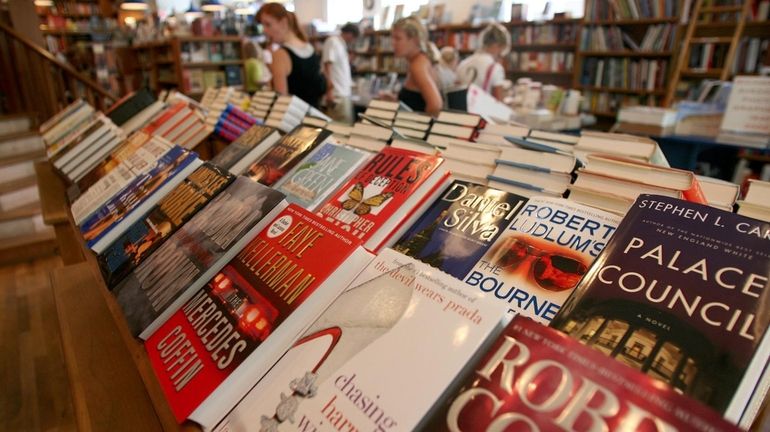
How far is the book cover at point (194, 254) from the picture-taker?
2.44 ft

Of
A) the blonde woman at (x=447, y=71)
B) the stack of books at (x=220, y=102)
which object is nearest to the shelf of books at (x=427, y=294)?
the stack of books at (x=220, y=102)

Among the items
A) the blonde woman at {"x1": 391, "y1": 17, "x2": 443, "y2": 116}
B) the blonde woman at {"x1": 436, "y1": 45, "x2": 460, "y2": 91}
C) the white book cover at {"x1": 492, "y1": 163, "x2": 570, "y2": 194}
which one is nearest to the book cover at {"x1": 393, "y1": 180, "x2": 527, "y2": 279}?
the white book cover at {"x1": 492, "y1": 163, "x2": 570, "y2": 194}

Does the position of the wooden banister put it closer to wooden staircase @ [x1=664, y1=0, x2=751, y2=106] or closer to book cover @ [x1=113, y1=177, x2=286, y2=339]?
book cover @ [x1=113, y1=177, x2=286, y2=339]

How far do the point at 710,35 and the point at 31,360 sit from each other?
5618mm

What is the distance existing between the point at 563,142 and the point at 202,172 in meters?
0.84

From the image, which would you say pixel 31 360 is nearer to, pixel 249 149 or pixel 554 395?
pixel 249 149

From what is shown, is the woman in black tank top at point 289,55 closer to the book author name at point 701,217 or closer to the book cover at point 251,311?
the book cover at point 251,311

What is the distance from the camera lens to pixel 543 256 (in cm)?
62

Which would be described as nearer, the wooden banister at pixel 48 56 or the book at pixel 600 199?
the book at pixel 600 199

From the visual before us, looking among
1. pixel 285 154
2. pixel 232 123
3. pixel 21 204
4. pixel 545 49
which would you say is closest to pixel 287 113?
pixel 232 123

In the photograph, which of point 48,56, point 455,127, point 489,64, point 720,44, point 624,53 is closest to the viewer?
point 455,127

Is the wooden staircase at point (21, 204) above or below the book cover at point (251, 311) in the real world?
below

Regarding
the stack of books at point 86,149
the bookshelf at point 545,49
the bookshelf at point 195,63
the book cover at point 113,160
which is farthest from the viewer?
the bookshelf at point 195,63

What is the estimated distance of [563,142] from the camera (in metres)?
1.08
